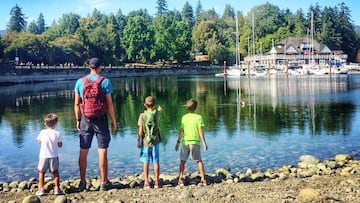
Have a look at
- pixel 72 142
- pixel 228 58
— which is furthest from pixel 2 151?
pixel 228 58

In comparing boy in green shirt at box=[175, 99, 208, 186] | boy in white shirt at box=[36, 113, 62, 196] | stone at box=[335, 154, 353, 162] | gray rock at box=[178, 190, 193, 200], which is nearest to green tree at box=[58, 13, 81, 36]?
stone at box=[335, 154, 353, 162]

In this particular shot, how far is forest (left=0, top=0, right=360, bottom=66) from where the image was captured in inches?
4545

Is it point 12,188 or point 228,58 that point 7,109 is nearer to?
point 12,188

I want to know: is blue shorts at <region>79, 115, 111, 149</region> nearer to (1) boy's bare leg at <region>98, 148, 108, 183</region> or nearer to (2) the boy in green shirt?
(1) boy's bare leg at <region>98, 148, 108, 183</region>

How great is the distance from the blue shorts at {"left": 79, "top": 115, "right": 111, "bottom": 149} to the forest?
97582mm

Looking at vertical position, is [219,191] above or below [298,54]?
below

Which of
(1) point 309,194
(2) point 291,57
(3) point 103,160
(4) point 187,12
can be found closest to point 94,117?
(3) point 103,160

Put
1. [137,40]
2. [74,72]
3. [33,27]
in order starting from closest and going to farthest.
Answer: [74,72], [137,40], [33,27]

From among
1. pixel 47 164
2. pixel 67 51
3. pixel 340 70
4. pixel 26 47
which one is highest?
pixel 26 47

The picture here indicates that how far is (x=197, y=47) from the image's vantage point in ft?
463

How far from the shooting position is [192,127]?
32.2 ft

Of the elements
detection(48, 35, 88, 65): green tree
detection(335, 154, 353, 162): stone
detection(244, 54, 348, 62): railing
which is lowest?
detection(335, 154, 353, 162): stone

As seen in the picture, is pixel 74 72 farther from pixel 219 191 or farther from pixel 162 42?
pixel 219 191

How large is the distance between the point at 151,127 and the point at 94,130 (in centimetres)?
114
